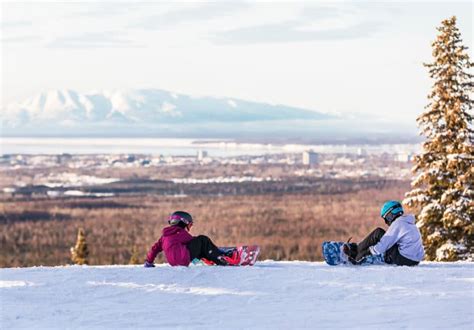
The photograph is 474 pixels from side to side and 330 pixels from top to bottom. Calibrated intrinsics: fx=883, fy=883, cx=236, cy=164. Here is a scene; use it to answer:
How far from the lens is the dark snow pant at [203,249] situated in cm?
1550

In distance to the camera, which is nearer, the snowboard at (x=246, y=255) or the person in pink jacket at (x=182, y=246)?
the person in pink jacket at (x=182, y=246)

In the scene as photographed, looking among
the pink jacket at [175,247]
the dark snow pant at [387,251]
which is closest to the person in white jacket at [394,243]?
the dark snow pant at [387,251]

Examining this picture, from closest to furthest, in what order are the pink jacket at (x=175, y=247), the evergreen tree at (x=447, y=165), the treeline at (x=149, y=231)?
the pink jacket at (x=175, y=247)
the evergreen tree at (x=447, y=165)
the treeline at (x=149, y=231)

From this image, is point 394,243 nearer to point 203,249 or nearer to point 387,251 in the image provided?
point 387,251

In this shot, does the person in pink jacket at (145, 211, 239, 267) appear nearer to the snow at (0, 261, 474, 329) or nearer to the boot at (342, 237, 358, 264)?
the snow at (0, 261, 474, 329)

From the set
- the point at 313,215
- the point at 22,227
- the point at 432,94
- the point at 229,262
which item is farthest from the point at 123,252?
the point at 229,262

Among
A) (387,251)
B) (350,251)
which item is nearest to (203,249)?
(350,251)

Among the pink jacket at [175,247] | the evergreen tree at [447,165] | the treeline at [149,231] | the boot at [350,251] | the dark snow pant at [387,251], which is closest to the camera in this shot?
the pink jacket at [175,247]

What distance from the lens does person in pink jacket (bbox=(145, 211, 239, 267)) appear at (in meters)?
15.4

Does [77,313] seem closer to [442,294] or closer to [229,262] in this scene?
[229,262]

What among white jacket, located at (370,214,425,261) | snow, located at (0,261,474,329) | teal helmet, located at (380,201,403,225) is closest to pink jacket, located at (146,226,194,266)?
snow, located at (0,261,474,329)

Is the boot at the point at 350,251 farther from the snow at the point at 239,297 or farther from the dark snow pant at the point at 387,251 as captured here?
the snow at the point at 239,297

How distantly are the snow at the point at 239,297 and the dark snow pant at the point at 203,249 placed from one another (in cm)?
55

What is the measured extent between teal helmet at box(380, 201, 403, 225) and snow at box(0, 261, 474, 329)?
1.14 m
